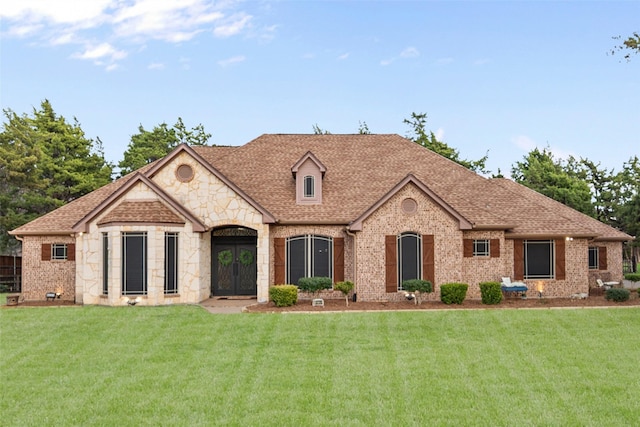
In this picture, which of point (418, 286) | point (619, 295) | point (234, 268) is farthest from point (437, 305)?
point (234, 268)

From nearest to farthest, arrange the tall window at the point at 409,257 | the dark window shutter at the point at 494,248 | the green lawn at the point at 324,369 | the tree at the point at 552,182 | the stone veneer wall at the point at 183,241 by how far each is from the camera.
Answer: the green lawn at the point at 324,369 < the stone veneer wall at the point at 183,241 < the tall window at the point at 409,257 < the dark window shutter at the point at 494,248 < the tree at the point at 552,182

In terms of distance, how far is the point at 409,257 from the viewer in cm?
2300

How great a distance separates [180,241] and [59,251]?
619 centimetres

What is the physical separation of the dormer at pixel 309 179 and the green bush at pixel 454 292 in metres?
6.42

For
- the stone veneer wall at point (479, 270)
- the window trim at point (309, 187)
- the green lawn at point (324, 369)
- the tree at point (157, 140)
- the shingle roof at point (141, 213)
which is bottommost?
the green lawn at point (324, 369)

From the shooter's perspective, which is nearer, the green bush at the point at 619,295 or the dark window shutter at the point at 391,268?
the green bush at the point at 619,295

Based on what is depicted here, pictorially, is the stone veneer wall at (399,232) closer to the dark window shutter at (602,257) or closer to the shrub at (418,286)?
the shrub at (418,286)

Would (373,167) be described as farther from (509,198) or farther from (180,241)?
(180,241)

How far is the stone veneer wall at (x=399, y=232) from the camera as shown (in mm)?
22781

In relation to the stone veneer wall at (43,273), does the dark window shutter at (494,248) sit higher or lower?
higher

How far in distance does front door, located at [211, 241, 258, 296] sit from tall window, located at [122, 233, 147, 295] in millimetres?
4298

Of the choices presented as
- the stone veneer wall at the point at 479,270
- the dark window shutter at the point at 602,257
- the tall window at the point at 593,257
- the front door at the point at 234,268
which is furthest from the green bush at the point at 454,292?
the dark window shutter at the point at 602,257

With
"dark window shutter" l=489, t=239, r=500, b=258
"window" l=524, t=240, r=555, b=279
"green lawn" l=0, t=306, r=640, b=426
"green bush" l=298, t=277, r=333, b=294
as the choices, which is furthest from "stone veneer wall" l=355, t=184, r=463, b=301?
"window" l=524, t=240, r=555, b=279

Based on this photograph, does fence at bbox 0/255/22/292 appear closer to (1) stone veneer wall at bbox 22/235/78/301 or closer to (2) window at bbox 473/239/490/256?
(1) stone veneer wall at bbox 22/235/78/301
